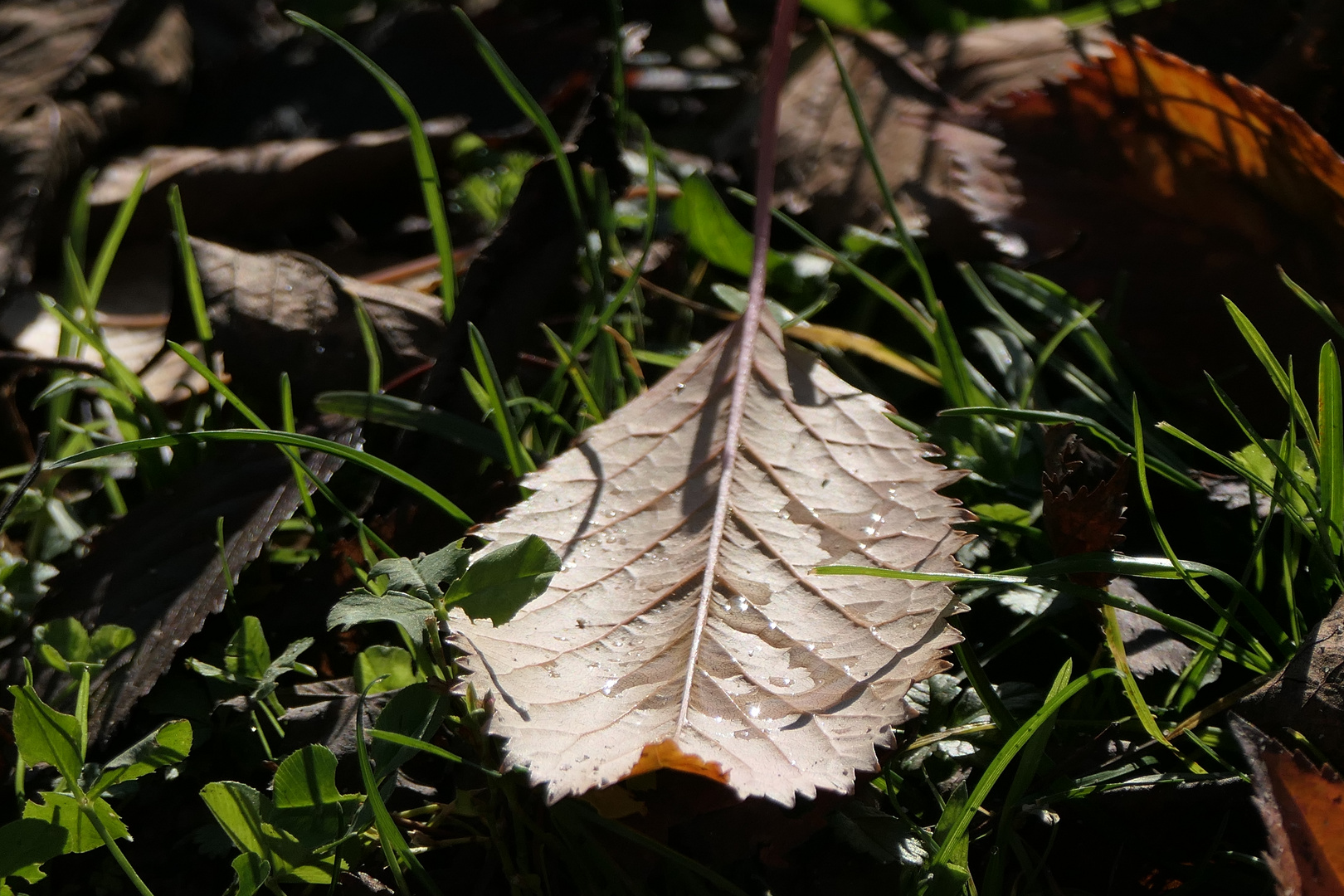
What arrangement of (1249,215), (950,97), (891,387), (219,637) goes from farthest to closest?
1. (950,97)
2. (891,387)
3. (1249,215)
4. (219,637)

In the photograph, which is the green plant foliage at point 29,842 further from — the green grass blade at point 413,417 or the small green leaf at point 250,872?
the green grass blade at point 413,417

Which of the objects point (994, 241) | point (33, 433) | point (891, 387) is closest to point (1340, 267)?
point (994, 241)

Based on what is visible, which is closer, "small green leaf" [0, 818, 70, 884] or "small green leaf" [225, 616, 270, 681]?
"small green leaf" [0, 818, 70, 884]

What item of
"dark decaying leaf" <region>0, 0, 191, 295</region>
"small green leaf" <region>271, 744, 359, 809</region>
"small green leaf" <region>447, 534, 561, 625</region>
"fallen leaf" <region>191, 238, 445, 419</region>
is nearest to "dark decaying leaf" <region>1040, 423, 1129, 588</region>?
"small green leaf" <region>447, 534, 561, 625</region>

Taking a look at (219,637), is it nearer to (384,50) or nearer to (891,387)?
(891,387)

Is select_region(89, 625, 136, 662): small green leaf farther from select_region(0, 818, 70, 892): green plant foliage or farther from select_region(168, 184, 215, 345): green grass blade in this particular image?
select_region(168, 184, 215, 345): green grass blade

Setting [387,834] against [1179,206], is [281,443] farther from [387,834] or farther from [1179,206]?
[1179,206]
